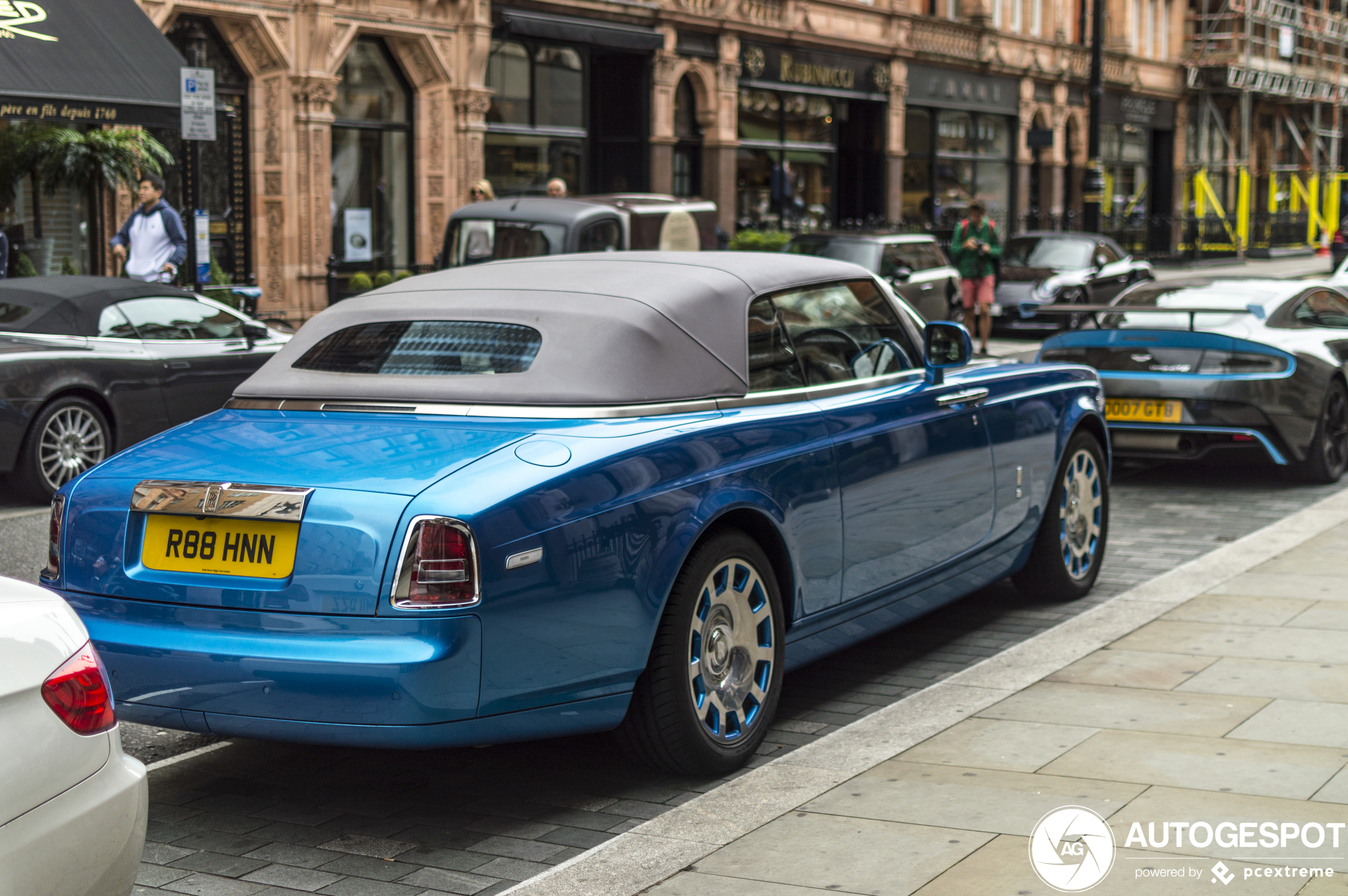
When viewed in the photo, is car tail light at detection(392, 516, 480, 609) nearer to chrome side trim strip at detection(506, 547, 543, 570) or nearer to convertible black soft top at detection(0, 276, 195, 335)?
chrome side trim strip at detection(506, 547, 543, 570)

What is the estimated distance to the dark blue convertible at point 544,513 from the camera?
Answer: 4.05 m

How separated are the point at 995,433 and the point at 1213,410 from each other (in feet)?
14.8

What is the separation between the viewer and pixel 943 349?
20.5ft

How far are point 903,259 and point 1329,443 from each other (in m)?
9.29

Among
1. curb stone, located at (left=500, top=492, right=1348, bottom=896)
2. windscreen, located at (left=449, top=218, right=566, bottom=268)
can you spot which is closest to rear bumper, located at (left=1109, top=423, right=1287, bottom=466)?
curb stone, located at (left=500, top=492, right=1348, bottom=896)

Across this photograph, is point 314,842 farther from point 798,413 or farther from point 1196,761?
point 1196,761

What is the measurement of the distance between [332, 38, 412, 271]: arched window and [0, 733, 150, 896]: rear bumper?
18.4m

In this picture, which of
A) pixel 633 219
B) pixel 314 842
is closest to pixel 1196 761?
pixel 314 842

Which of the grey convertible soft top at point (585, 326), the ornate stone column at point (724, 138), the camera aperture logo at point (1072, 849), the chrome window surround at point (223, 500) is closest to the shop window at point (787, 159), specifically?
the ornate stone column at point (724, 138)

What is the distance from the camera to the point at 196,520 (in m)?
4.28

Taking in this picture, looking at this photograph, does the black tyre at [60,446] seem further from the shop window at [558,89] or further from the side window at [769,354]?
the shop window at [558,89]

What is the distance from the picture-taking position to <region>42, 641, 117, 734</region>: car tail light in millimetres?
2896

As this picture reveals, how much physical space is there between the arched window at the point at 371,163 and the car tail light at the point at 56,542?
16.7 meters

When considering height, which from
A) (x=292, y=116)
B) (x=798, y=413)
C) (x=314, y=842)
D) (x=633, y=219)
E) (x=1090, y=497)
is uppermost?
(x=292, y=116)
